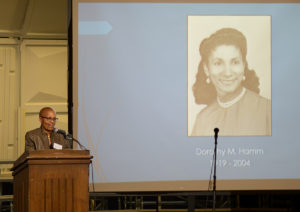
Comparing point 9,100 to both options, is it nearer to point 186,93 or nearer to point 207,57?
point 186,93

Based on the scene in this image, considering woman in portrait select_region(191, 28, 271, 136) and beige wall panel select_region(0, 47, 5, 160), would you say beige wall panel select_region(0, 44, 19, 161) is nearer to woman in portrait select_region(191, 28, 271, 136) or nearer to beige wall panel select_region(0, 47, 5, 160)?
beige wall panel select_region(0, 47, 5, 160)

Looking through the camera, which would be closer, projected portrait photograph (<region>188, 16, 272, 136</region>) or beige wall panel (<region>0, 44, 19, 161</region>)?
projected portrait photograph (<region>188, 16, 272, 136</region>)

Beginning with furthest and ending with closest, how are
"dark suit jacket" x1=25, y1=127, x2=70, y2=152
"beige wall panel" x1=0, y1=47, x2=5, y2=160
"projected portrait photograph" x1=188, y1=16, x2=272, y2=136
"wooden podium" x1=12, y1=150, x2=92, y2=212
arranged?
"beige wall panel" x1=0, y1=47, x2=5, y2=160 < "projected portrait photograph" x1=188, y1=16, x2=272, y2=136 < "dark suit jacket" x1=25, y1=127, x2=70, y2=152 < "wooden podium" x1=12, y1=150, x2=92, y2=212

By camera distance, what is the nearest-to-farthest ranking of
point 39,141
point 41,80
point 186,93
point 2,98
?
point 39,141 < point 186,93 < point 2,98 < point 41,80

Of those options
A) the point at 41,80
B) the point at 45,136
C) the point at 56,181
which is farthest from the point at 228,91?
the point at 41,80

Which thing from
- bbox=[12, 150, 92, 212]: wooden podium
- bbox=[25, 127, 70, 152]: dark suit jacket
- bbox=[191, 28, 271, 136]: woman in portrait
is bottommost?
bbox=[12, 150, 92, 212]: wooden podium

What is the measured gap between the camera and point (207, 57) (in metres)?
6.24

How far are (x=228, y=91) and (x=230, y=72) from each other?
202 mm

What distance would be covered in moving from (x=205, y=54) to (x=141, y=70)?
2.29 feet

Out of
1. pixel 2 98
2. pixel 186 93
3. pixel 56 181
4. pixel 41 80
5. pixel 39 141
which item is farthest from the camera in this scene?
pixel 41 80

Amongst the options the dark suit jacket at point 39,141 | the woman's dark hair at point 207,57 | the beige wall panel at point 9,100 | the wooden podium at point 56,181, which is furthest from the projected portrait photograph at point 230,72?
the beige wall panel at point 9,100

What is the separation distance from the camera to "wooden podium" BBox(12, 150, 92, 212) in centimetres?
436

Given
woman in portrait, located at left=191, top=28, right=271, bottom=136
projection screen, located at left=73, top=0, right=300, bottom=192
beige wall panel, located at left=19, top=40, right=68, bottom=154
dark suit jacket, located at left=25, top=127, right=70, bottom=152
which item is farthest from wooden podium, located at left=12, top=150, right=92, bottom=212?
beige wall panel, located at left=19, top=40, right=68, bottom=154

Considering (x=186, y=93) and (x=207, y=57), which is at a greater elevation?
(x=207, y=57)
